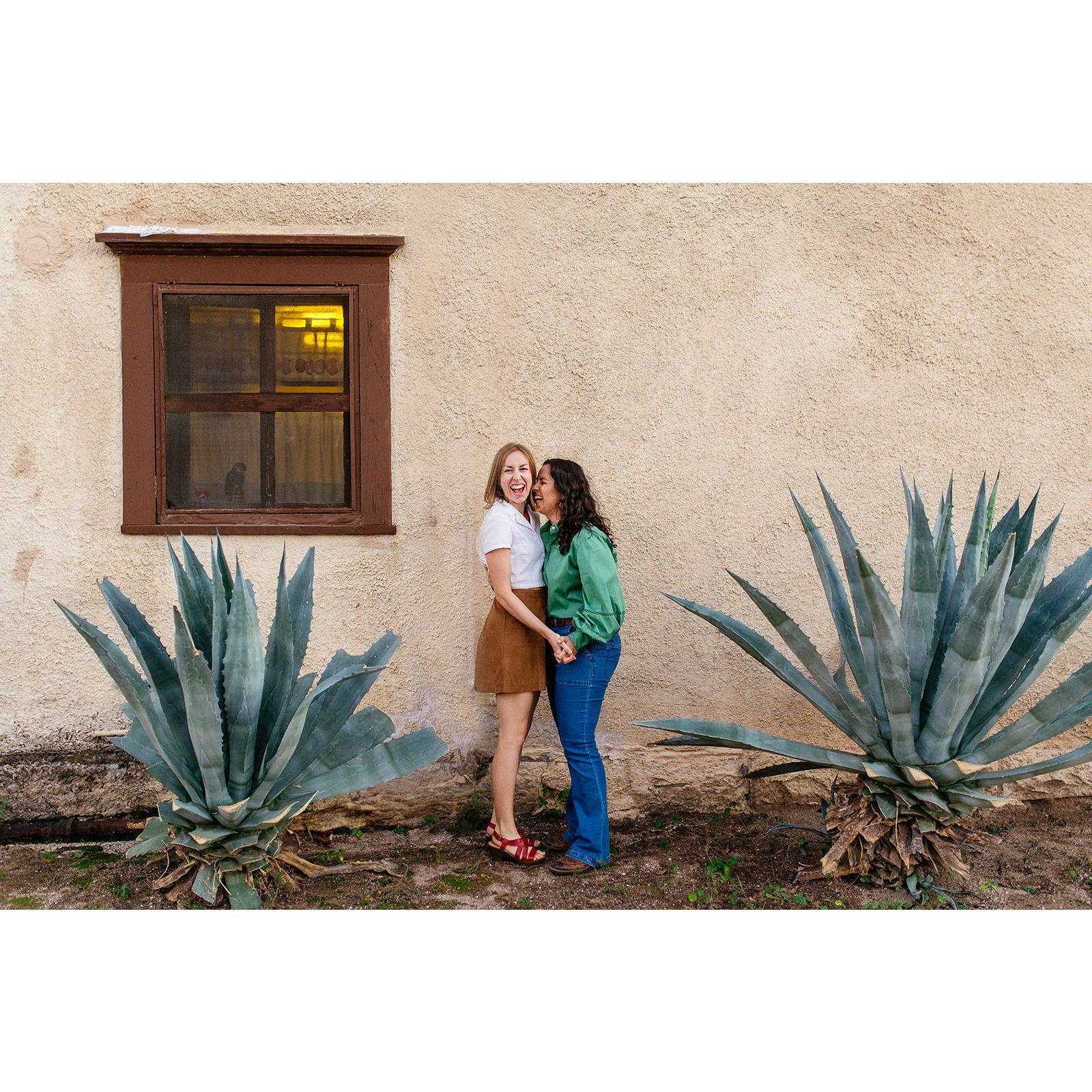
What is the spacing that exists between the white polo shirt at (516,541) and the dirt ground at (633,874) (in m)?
1.10

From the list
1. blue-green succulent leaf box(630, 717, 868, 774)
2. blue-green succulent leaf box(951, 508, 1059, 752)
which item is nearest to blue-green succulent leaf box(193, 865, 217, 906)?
blue-green succulent leaf box(630, 717, 868, 774)

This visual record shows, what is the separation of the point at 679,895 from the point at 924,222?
294cm

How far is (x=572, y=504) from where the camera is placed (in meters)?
3.39

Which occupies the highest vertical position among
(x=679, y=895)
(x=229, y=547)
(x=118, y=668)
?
(x=229, y=547)

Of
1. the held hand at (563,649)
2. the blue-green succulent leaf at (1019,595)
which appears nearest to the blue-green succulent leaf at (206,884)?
the held hand at (563,649)

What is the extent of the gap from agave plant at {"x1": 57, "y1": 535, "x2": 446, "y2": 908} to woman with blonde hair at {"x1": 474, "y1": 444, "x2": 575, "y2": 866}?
36 cm

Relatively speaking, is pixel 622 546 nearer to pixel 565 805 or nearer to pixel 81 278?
pixel 565 805

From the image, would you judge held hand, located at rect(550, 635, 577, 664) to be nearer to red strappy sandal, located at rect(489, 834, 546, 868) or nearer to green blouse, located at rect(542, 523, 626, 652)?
green blouse, located at rect(542, 523, 626, 652)

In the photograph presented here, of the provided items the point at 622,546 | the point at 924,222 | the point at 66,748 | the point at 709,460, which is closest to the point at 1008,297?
the point at 924,222

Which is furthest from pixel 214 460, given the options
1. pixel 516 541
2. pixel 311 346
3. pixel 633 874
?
pixel 633 874

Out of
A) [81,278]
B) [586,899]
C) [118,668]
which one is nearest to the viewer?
[118,668]

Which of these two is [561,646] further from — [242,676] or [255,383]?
[255,383]

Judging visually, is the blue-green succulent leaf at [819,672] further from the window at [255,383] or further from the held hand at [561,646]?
the window at [255,383]

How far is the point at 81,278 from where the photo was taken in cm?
379
